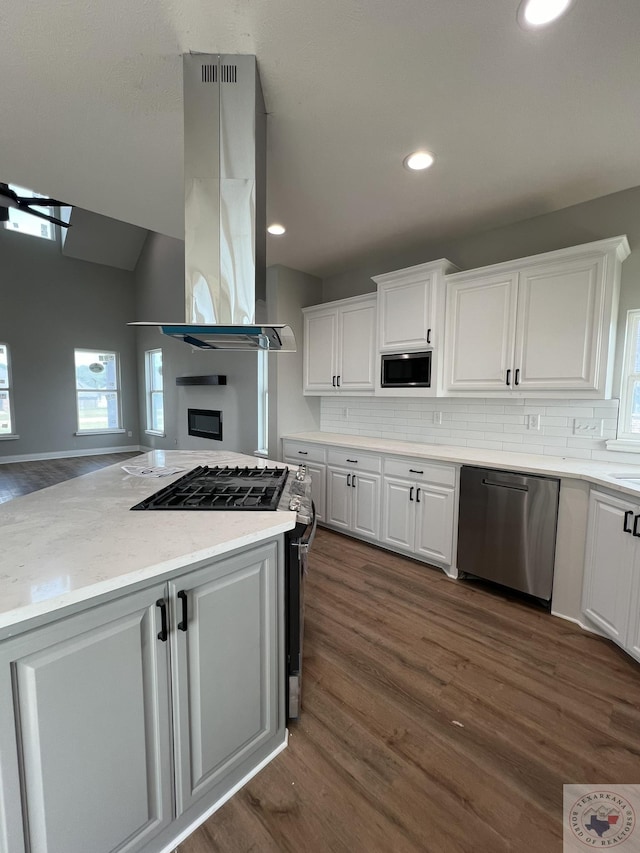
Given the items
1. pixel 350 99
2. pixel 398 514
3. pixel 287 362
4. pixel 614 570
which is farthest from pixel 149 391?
pixel 614 570

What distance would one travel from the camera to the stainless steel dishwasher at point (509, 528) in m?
2.37

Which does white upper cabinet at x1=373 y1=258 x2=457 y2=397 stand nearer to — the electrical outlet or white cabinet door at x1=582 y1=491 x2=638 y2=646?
the electrical outlet

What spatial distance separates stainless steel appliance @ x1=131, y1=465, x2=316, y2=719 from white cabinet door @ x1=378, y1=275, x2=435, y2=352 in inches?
Answer: 75.6

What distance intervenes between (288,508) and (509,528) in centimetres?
177

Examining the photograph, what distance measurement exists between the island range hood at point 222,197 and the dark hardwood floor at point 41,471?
4.12 m

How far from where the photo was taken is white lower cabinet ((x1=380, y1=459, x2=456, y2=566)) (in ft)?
9.21

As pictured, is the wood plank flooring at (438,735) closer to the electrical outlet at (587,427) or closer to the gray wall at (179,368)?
the electrical outlet at (587,427)

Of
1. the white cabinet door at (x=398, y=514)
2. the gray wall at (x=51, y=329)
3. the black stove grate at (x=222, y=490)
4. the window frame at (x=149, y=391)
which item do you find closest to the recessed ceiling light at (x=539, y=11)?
the black stove grate at (x=222, y=490)

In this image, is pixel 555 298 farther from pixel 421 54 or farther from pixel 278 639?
pixel 278 639

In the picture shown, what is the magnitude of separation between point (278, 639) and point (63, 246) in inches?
345

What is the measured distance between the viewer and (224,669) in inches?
47.9

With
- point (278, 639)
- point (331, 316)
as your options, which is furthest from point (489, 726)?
point (331, 316)

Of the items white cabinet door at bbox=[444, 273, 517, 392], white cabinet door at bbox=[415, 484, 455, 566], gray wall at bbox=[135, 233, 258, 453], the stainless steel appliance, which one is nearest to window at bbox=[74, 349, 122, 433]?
gray wall at bbox=[135, 233, 258, 453]

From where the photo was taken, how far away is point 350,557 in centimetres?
317
